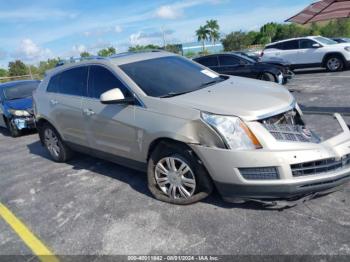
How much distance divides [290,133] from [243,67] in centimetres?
942

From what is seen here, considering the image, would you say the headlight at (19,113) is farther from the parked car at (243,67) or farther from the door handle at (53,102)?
the parked car at (243,67)

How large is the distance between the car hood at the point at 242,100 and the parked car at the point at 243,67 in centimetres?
786

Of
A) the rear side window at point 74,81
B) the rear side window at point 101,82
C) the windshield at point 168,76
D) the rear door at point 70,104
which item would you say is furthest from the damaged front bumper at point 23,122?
the windshield at point 168,76

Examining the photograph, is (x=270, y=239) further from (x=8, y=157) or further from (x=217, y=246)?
(x=8, y=157)

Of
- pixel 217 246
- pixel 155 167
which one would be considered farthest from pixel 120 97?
pixel 217 246

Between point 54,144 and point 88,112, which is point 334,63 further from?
point 88,112

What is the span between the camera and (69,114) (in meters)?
5.41

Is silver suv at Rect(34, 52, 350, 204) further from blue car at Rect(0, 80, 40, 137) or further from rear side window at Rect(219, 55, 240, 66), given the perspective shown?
rear side window at Rect(219, 55, 240, 66)

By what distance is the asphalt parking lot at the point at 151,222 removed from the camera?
10.6 feet

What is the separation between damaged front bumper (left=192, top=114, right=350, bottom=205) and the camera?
3.29 m

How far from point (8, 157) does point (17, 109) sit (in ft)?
7.56

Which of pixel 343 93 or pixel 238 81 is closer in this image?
pixel 238 81

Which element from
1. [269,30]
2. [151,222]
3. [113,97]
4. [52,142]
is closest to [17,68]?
[269,30]

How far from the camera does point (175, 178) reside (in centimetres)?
402
